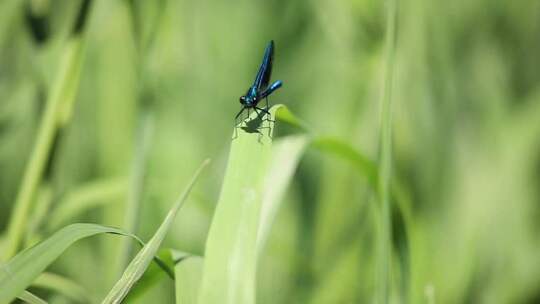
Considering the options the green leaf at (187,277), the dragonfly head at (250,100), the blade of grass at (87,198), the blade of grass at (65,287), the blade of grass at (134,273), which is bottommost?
the blade of grass at (65,287)

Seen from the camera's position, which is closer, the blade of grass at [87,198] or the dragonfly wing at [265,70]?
the dragonfly wing at [265,70]

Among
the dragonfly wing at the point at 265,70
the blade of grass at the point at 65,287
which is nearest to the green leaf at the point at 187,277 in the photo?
the dragonfly wing at the point at 265,70

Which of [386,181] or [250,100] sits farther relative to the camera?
[250,100]

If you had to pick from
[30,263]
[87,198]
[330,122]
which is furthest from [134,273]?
[330,122]

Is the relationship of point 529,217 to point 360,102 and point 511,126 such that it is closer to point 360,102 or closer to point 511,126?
point 511,126

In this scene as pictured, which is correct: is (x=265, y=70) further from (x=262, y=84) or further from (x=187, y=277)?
(x=187, y=277)

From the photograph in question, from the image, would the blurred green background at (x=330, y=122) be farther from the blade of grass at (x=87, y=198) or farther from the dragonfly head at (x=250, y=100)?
the dragonfly head at (x=250, y=100)

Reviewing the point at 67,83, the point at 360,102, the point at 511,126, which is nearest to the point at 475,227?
the point at 511,126
